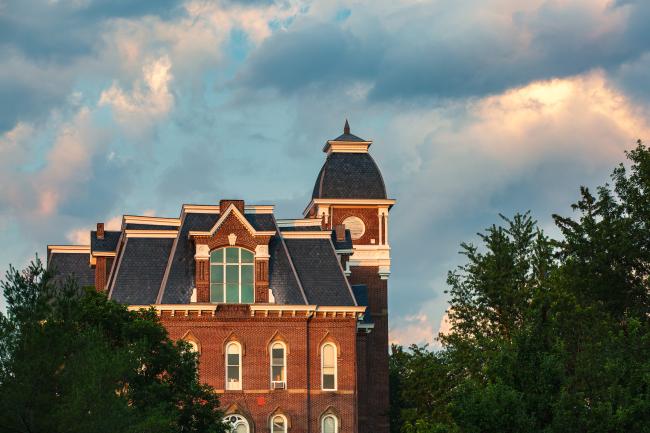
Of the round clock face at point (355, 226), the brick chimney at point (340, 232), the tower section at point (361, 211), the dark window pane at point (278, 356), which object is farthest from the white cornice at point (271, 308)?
the round clock face at point (355, 226)

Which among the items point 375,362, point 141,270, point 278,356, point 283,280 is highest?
point 141,270

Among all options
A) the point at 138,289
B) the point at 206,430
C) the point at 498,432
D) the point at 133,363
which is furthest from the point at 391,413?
the point at 498,432

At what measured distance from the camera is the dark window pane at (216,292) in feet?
209

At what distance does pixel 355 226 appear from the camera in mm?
89875

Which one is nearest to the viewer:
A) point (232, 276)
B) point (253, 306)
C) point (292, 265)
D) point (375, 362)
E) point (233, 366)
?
point (253, 306)

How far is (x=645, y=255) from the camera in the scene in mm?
59406

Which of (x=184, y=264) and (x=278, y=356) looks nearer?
(x=278, y=356)

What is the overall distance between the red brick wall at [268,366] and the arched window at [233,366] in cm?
23

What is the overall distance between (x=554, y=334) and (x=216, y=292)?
2168 centimetres

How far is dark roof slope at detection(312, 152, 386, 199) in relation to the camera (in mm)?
90312

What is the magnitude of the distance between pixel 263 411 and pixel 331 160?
31103 mm

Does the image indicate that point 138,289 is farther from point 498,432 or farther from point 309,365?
point 498,432

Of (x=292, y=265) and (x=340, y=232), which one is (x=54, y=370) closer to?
(x=292, y=265)

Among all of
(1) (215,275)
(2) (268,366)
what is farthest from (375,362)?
(1) (215,275)
